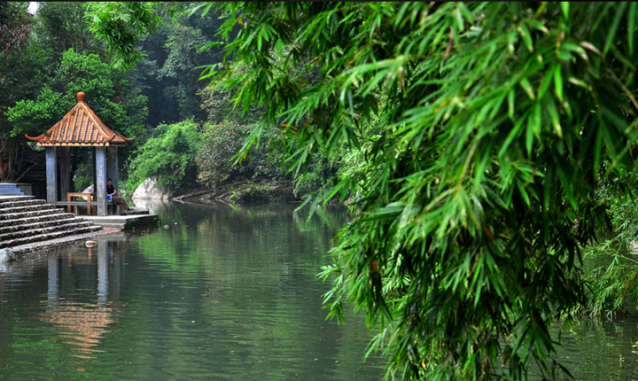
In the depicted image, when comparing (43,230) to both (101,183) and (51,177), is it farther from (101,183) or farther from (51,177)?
(51,177)

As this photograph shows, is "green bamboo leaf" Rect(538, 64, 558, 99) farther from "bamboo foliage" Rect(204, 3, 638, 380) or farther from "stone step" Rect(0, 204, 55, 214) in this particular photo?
"stone step" Rect(0, 204, 55, 214)

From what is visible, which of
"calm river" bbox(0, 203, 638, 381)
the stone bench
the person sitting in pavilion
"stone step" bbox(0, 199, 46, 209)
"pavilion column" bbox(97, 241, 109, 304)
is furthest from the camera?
the person sitting in pavilion

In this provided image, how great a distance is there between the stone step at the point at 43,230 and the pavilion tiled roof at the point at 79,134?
2.76 metres

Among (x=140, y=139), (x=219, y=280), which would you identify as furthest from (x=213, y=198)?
(x=219, y=280)

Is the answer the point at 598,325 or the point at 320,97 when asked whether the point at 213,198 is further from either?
the point at 320,97

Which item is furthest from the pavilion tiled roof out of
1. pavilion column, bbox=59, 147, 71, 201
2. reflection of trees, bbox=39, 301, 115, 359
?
reflection of trees, bbox=39, 301, 115, 359

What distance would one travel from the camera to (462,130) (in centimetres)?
254

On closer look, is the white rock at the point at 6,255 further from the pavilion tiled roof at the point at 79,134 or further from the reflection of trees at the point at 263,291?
the pavilion tiled roof at the point at 79,134

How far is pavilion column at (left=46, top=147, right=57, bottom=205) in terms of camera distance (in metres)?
20.1

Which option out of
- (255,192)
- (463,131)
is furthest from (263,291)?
(255,192)

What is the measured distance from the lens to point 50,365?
662 cm

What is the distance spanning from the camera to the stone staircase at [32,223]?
1499 centimetres

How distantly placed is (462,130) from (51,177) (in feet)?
65.3

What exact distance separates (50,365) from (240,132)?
30.2 meters
